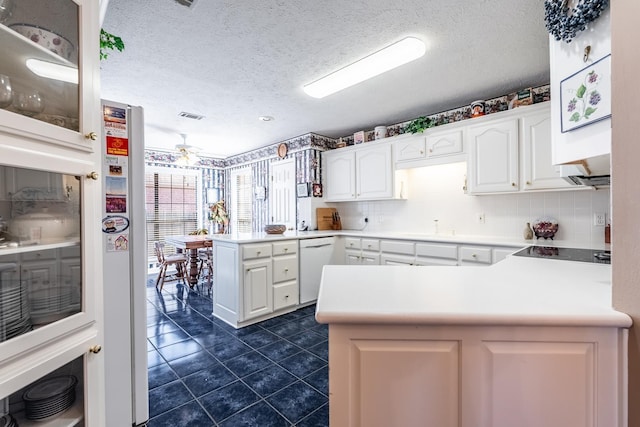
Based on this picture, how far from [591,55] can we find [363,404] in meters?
1.41

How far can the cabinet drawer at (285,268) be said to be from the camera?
3150 mm

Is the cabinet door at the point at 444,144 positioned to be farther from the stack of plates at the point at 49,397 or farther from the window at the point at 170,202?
the window at the point at 170,202

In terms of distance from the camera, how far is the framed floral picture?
0.89 meters

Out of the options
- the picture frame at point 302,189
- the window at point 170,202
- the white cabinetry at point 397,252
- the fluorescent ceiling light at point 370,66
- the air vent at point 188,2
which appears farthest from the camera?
the window at point 170,202

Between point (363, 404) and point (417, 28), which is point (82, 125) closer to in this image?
point (363, 404)

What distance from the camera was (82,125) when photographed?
1.04m

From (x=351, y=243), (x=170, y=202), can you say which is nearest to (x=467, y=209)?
(x=351, y=243)

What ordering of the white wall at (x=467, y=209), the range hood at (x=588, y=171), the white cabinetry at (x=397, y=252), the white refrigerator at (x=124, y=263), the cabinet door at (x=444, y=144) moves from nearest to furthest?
the range hood at (x=588, y=171)
the white refrigerator at (x=124, y=263)
the white wall at (x=467, y=209)
the cabinet door at (x=444, y=144)
the white cabinetry at (x=397, y=252)

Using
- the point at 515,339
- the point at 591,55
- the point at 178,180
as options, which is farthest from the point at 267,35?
the point at 178,180

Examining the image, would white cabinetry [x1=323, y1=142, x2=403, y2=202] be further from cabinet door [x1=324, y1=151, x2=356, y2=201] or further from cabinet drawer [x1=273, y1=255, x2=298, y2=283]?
cabinet drawer [x1=273, y1=255, x2=298, y2=283]

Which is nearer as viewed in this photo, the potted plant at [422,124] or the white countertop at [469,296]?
the white countertop at [469,296]

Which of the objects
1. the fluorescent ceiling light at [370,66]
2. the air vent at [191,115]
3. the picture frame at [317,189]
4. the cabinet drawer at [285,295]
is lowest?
the cabinet drawer at [285,295]

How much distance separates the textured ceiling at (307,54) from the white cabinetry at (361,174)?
536 millimetres

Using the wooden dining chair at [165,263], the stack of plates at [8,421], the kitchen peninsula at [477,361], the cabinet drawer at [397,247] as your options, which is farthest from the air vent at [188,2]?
the wooden dining chair at [165,263]
